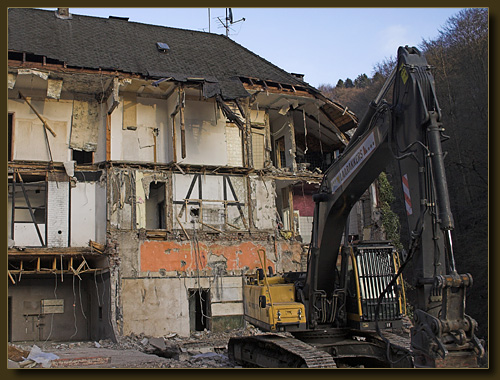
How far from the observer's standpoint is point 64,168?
2098cm

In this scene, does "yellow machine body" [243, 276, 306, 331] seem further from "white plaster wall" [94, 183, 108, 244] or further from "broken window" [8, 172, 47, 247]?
"broken window" [8, 172, 47, 247]

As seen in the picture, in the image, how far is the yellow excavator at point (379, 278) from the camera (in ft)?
22.4

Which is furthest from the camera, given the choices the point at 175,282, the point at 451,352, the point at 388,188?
the point at 388,188

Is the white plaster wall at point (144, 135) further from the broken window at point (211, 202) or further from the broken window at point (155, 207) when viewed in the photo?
the broken window at point (211, 202)

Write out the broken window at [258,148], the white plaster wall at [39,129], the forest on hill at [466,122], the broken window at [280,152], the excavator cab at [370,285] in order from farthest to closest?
the forest on hill at [466,122], the broken window at [280,152], the broken window at [258,148], the white plaster wall at [39,129], the excavator cab at [370,285]

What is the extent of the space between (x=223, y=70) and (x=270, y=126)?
13.2 feet

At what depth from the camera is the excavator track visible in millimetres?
9633

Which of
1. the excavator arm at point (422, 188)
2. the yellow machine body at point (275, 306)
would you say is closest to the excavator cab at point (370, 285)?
the yellow machine body at point (275, 306)

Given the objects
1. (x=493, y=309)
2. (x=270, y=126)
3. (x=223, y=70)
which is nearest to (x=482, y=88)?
(x=270, y=126)

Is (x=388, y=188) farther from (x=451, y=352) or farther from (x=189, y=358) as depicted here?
(x=451, y=352)

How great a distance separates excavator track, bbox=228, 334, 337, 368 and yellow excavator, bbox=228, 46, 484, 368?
0.08ft

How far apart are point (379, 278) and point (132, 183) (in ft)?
42.6

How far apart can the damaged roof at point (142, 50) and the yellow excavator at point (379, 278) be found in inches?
471

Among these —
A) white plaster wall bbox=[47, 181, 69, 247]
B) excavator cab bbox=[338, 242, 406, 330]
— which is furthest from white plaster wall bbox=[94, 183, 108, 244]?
excavator cab bbox=[338, 242, 406, 330]
